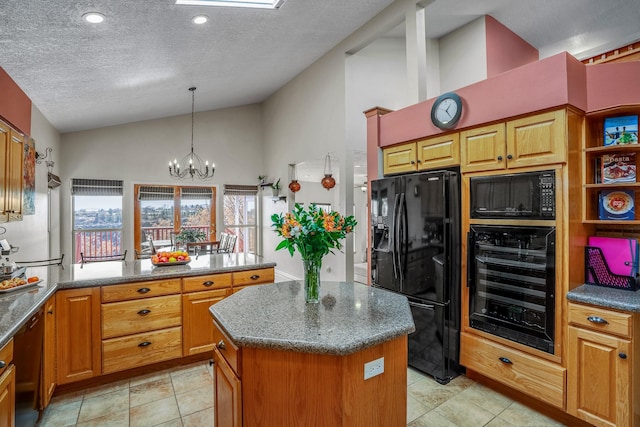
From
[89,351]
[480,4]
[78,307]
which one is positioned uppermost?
[480,4]

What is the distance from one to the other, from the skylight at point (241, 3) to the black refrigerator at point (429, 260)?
6.57ft

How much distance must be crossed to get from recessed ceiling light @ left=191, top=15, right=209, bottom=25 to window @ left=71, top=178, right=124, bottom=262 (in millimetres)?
4216

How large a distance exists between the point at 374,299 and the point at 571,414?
155 cm

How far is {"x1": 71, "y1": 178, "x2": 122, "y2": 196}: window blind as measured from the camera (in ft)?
19.3

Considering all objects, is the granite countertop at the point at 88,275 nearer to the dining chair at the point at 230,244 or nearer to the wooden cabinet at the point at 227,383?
the wooden cabinet at the point at 227,383

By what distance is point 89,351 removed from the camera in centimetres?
265

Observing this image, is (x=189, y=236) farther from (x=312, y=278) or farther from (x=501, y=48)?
(x=501, y=48)

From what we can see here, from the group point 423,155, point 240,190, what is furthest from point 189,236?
point 423,155

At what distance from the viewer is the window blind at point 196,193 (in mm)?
6893

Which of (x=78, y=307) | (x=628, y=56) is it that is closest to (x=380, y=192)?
(x=628, y=56)

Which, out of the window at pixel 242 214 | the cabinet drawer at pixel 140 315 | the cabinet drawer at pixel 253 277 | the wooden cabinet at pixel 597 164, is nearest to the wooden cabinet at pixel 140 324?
the cabinet drawer at pixel 140 315

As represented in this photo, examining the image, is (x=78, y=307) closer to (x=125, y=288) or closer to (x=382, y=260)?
(x=125, y=288)

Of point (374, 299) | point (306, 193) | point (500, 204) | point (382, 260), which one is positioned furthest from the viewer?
point (306, 193)

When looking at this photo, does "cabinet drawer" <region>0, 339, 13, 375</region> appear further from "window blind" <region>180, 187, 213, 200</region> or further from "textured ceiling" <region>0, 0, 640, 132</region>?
"window blind" <region>180, 187, 213, 200</region>
